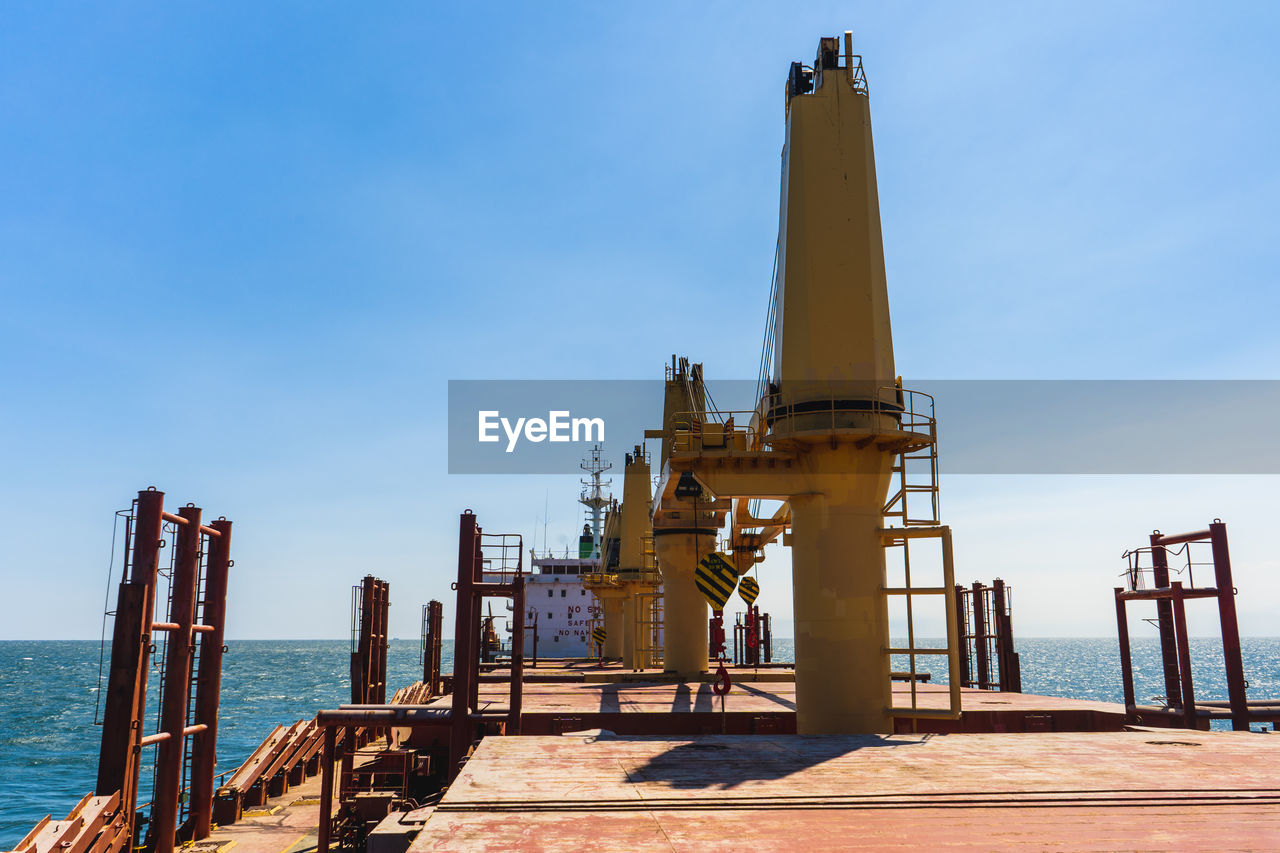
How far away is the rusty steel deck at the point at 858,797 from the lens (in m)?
7.06

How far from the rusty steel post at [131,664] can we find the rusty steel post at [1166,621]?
1956cm

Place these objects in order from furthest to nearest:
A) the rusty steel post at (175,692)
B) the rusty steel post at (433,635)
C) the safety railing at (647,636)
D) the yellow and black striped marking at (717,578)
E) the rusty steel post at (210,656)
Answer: the rusty steel post at (433,635) → the safety railing at (647,636) → the yellow and black striped marking at (717,578) → the rusty steel post at (210,656) → the rusty steel post at (175,692)

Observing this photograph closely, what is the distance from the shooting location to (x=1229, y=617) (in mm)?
18703

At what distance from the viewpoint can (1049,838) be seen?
7.07 metres

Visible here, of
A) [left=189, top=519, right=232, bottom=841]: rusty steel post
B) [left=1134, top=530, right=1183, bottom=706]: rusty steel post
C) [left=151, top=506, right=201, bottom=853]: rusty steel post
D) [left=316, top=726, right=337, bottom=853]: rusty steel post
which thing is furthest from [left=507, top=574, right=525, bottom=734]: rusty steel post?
[left=1134, top=530, right=1183, bottom=706]: rusty steel post

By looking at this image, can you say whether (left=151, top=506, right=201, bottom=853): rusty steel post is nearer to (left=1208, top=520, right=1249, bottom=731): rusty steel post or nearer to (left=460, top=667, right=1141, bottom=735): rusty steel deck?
(left=460, top=667, right=1141, bottom=735): rusty steel deck

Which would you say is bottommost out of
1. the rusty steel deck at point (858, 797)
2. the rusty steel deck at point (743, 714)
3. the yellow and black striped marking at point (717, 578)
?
the rusty steel deck at point (743, 714)

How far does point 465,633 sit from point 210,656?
487 centimetres

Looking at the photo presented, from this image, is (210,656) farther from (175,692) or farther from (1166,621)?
(1166,621)

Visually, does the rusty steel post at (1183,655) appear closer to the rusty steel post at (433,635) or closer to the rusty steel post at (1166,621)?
the rusty steel post at (1166,621)

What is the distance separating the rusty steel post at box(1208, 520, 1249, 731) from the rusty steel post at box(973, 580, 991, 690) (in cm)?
1261

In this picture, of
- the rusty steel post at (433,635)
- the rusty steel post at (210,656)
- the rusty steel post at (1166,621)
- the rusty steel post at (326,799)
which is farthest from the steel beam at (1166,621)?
the rusty steel post at (433,635)

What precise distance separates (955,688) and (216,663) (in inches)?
537

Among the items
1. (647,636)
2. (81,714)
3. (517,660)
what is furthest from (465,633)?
(81,714)
